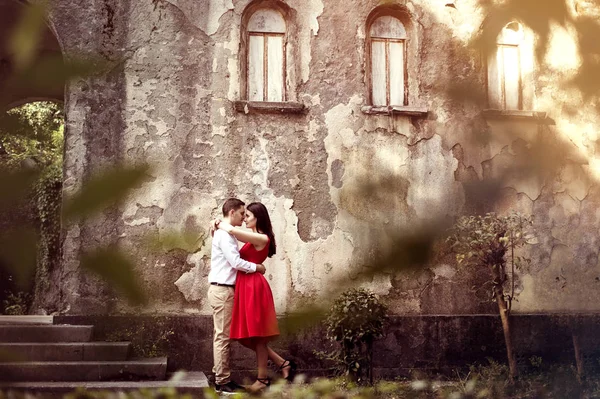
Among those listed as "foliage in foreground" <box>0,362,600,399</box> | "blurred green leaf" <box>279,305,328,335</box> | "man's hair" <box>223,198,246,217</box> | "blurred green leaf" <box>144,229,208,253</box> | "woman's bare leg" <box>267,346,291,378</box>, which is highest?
"man's hair" <box>223,198,246,217</box>

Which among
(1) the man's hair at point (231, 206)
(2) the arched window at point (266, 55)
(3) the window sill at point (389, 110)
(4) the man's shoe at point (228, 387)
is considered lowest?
(4) the man's shoe at point (228, 387)

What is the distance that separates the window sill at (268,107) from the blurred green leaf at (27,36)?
7.07 meters

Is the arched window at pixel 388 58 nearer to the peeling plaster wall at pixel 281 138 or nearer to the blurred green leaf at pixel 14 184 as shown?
the peeling plaster wall at pixel 281 138

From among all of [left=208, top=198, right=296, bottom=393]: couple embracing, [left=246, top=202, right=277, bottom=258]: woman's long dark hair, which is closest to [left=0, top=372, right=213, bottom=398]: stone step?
[left=208, top=198, right=296, bottom=393]: couple embracing

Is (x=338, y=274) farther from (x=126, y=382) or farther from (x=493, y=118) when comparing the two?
(x=126, y=382)

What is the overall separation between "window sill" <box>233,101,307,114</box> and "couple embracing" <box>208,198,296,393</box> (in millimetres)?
1478

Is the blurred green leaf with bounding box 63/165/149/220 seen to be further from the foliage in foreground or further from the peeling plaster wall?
the peeling plaster wall

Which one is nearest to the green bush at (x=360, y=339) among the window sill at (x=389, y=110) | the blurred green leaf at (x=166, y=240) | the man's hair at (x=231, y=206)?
the man's hair at (x=231, y=206)

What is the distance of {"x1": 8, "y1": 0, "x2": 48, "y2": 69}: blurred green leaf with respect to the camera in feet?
2.61

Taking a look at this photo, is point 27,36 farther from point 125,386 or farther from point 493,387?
point 493,387

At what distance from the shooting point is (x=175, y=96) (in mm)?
7762

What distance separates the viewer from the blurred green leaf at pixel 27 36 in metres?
0.80

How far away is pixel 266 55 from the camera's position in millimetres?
8148

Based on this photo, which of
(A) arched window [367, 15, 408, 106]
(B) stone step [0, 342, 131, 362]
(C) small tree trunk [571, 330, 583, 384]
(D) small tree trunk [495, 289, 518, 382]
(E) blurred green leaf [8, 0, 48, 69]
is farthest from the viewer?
(A) arched window [367, 15, 408, 106]
